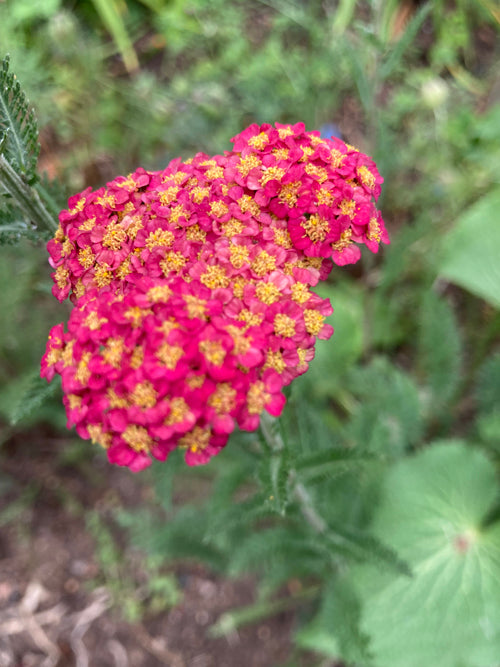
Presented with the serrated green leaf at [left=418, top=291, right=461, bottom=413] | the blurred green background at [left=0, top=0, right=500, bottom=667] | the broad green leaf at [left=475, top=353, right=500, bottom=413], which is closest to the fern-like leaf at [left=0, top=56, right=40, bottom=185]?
the blurred green background at [left=0, top=0, right=500, bottom=667]

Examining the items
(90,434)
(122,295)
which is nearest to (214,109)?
(122,295)

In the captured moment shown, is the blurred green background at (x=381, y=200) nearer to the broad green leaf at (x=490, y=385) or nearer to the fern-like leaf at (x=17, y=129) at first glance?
the broad green leaf at (x=490, y=385)

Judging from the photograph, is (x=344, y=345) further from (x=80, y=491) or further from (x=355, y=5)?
(x=355, y=5)

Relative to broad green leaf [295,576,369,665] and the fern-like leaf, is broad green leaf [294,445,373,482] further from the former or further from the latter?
the fern-like leaf

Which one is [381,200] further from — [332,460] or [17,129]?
[17,129]

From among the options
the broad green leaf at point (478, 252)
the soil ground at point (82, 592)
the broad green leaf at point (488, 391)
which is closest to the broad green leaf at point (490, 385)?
the broad green leaf at point (488, 391)

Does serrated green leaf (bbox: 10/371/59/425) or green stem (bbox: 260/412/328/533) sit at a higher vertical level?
serrated green leaf (bbox: 10/371/59/425)
